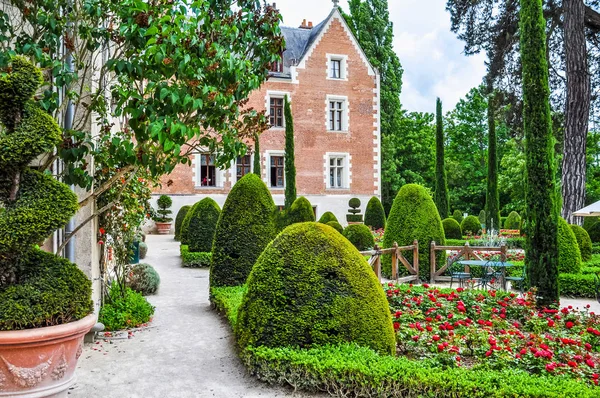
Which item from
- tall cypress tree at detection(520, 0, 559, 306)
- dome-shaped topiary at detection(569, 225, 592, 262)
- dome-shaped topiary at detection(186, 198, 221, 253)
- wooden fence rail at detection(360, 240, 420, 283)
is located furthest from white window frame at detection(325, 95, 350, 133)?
tall cypress tree at detection(520, 0, 559, 306)

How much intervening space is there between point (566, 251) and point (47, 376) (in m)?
11.2

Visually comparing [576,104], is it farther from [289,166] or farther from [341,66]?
[341,66]

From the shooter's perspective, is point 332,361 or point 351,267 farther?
point 351,267

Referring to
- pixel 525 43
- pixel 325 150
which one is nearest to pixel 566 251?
pixel 525 43

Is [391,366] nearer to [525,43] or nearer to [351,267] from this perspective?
[351,267]

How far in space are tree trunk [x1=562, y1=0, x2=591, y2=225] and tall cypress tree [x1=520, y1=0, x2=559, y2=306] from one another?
10640 millimetres

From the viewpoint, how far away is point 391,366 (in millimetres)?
4477

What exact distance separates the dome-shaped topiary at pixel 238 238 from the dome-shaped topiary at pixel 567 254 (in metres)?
6.98

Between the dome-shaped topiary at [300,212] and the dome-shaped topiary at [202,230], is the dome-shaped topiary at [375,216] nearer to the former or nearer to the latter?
the dome-shaped topiary at [300,212]

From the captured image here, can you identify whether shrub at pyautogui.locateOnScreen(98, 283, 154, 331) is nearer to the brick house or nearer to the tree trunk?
the tree trunk

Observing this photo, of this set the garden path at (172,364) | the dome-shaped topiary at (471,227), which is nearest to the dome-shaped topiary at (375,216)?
the dome-shaped topiary at (471,227)

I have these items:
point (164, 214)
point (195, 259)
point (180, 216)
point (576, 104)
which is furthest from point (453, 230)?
point (164, 214)

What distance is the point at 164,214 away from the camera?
1051 inches

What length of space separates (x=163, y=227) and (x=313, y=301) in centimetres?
2314
